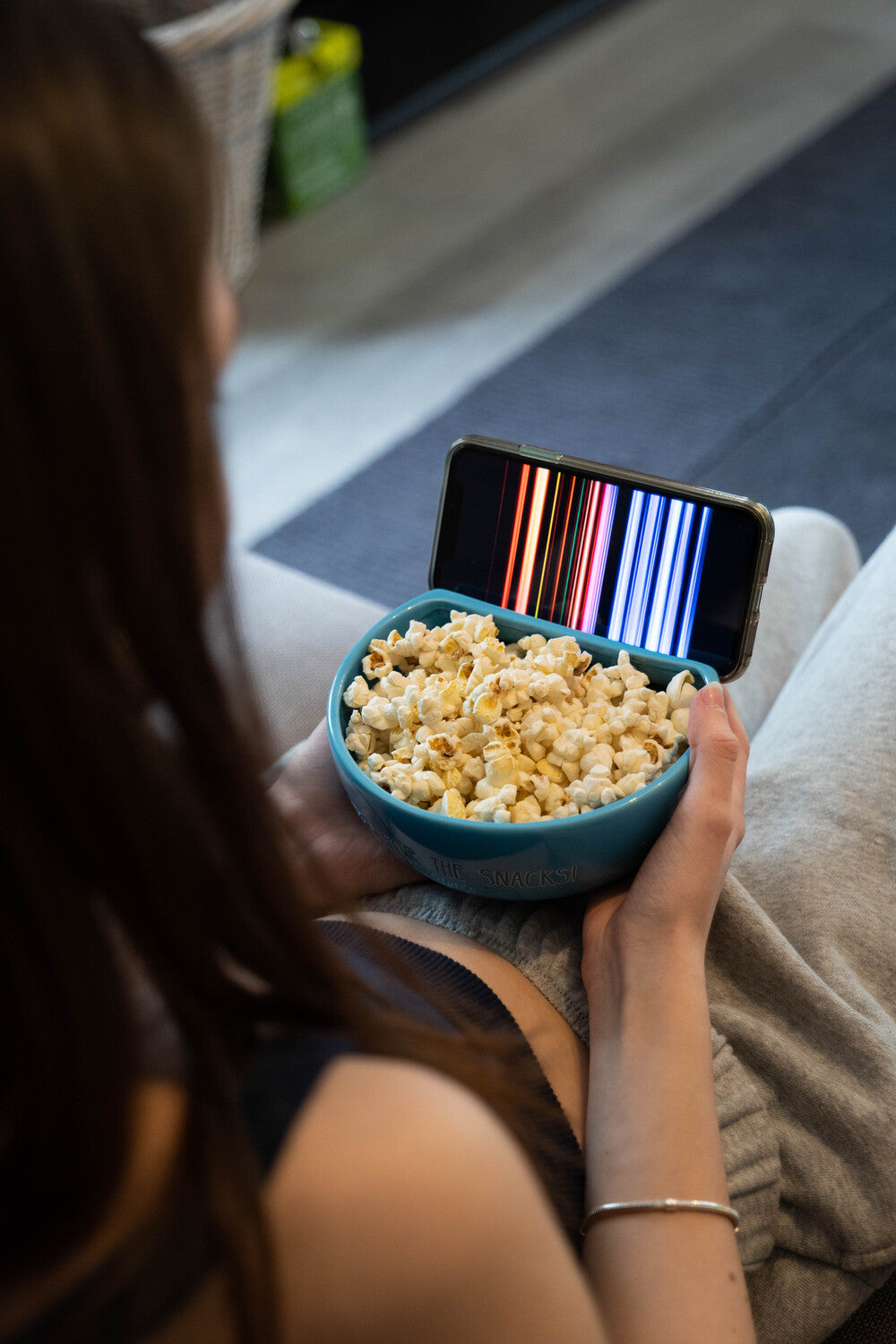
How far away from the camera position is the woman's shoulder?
430mm

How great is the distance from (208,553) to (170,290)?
10cm

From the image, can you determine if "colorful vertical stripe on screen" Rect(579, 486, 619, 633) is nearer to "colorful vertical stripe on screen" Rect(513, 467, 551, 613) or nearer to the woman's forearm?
"colorful vertical stripe on screen" Rect(513, 467, 551, 613)

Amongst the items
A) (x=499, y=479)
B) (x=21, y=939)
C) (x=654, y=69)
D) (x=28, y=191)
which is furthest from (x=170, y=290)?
(x=654, y=69)

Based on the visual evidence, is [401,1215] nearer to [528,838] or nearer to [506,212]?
[528,838]

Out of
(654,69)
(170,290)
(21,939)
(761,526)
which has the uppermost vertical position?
(170,290)

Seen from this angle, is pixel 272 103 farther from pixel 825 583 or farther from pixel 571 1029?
pixel 571 1029

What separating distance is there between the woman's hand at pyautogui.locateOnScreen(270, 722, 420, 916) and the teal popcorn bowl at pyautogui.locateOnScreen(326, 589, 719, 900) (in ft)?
0.29

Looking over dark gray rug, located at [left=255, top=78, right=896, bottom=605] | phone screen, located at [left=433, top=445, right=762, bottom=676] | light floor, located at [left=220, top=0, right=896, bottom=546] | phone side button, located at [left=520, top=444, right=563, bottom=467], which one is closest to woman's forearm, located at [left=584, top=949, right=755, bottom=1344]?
phone screen, located at [left=433, top=445, right=762, bottom=676]

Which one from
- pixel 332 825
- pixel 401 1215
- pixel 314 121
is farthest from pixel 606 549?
pixel 314 121

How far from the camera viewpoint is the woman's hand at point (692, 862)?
722 mm

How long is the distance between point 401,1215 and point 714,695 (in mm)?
418

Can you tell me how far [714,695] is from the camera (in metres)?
0.75

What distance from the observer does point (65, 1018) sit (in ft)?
1.38

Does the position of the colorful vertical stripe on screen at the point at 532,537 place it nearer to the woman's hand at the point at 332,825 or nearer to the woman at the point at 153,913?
the woman's hand at the point at 332,825
